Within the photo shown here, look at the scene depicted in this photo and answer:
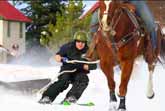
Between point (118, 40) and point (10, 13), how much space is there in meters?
45.9

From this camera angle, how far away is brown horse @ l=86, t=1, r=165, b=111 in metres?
7.83

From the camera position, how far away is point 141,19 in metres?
8.55

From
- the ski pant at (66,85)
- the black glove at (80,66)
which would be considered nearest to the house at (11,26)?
Result: the ski pant at (66,85)

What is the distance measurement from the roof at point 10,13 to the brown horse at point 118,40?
4261 cm

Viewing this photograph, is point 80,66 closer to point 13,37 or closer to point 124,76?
point 124,76

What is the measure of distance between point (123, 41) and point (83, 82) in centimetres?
174

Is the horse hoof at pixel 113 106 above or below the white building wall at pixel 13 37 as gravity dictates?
above

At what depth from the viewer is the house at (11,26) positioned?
→ 51.0m

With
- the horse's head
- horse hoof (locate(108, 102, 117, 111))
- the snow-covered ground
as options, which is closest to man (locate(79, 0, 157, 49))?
the horse's head

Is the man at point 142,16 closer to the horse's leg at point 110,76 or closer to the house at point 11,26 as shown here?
the horse's leg at point 110,76

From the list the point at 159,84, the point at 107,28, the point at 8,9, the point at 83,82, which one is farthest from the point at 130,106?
the point at 8,9

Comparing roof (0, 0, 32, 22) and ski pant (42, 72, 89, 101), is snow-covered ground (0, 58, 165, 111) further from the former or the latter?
roof (0, 0, 32, 22)

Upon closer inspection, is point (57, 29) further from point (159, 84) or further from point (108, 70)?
point (108, 70)

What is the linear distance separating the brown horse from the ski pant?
984 mm
